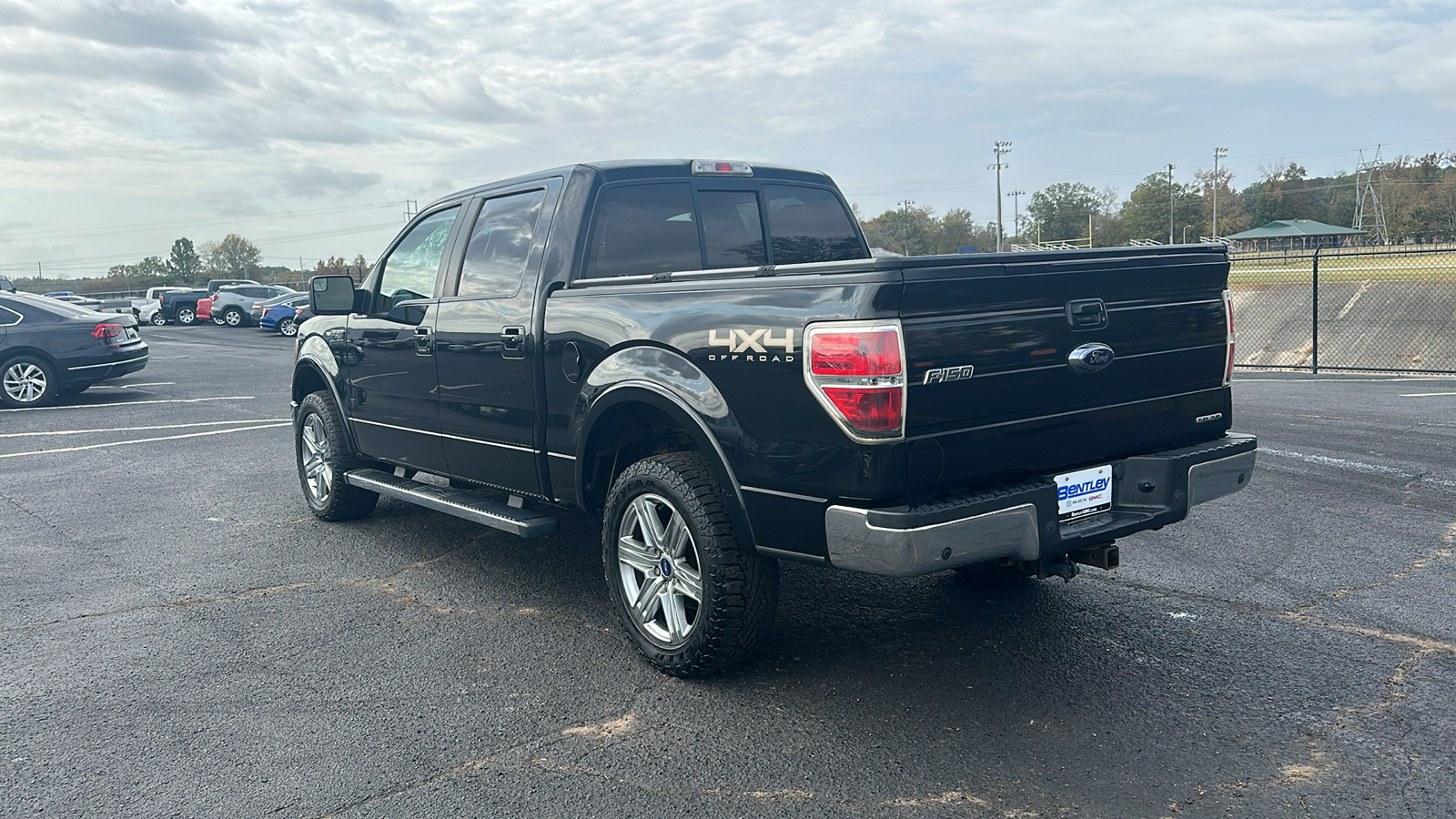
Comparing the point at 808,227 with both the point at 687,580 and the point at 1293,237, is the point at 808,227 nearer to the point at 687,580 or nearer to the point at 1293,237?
the point at 687,580

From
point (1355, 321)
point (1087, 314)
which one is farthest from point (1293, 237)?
point (1087, 314)

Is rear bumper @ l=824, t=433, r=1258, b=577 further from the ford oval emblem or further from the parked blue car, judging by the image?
the parked blue car

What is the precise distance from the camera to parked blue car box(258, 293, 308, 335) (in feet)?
109

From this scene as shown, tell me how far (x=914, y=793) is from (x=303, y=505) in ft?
18.9

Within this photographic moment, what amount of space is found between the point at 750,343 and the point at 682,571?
99 centimetres

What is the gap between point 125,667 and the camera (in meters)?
4.50

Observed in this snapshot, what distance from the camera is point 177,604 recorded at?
5.37 m

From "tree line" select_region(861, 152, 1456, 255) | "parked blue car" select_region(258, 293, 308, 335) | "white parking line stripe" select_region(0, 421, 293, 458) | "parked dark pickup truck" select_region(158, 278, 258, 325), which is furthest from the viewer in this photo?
"tree line" select_region(861, 152, 1456, 255)

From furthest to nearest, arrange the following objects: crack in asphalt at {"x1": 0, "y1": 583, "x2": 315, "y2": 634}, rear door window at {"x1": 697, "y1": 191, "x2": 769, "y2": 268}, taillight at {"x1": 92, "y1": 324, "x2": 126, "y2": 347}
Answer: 1. taillight at {"x1": 92, "y1": 324, "x2": 126, "y2": 347}
2. rear door window at {"x1": 697, "y1": 191, "x2": 769, "y2": 268}
3. crack in asphalt at {"x1": 0, "y1": 583, "x2": 315, "y2": 634}

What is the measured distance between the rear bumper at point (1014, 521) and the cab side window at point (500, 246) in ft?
7.67

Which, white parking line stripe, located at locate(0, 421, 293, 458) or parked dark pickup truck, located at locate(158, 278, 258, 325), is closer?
white parking line stripe, located at locate(0, 421, 293, 458)

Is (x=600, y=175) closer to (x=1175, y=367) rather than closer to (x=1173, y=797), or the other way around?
(x=1175, y=367)

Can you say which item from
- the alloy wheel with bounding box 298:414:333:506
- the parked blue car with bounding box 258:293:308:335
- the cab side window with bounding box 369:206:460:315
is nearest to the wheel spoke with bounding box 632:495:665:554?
the cab side window with bounding box 369:206:460:315

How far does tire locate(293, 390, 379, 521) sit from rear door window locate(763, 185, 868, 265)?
10.3ft
